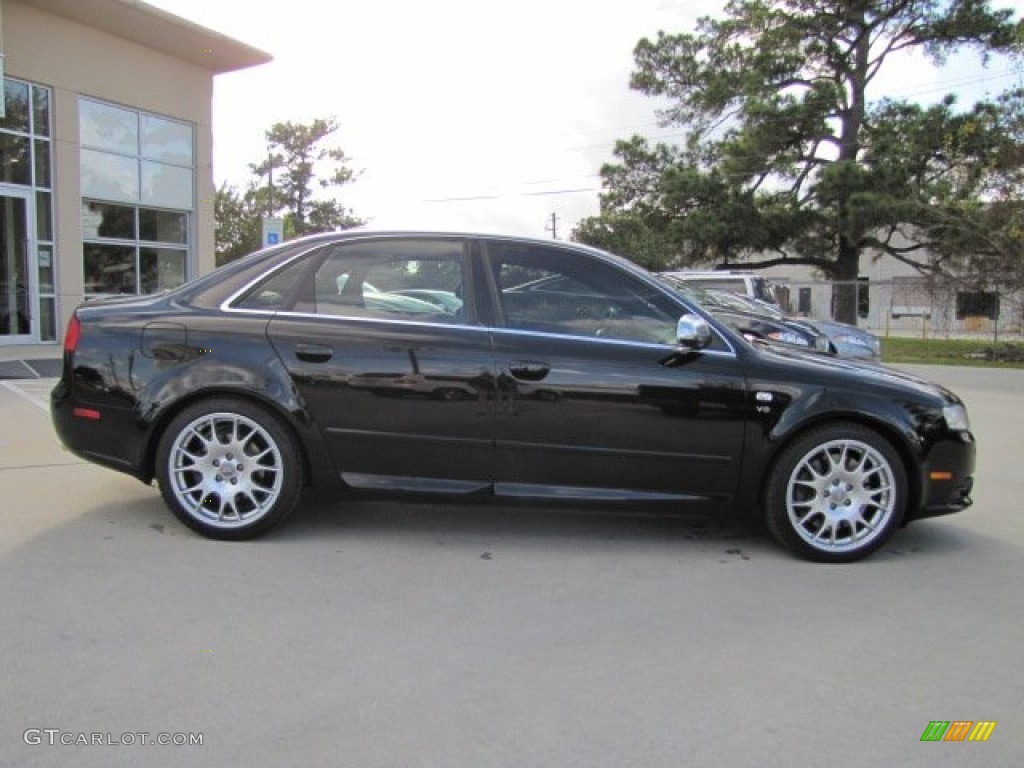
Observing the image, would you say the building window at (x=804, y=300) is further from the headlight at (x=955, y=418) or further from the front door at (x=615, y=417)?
the front door at (x=615, y=417)

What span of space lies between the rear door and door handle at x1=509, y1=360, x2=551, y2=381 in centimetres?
12

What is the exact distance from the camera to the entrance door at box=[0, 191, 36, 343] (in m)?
16.4

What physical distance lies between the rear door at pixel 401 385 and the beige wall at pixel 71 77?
14.4 meters

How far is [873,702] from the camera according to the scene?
3.06 m

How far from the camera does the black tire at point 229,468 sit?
4.59 m

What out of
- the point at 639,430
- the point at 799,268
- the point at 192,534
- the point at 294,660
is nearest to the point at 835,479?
the point at 639,430

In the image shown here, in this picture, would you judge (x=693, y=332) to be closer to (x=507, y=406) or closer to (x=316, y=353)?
(x=507, y=406)

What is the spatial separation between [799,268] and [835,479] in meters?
45.1

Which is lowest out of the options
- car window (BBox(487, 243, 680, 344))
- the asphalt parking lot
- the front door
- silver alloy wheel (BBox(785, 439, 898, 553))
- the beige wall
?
the asphalt parking lot

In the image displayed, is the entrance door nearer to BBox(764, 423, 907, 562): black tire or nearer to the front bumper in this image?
BBox(764, 423, 907, 562): black tire

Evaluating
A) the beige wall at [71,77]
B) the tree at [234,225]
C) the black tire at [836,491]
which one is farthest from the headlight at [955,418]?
the tree at [234,225]

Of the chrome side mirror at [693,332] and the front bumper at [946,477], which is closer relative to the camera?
the chrome side mirror at [693,332]

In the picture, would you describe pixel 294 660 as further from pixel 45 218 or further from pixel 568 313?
pixel 45 218

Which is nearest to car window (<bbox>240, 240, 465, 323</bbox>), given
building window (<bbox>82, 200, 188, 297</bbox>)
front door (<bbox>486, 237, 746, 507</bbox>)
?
front door (<bbox>486, 237, 746, 507</bbox>)
